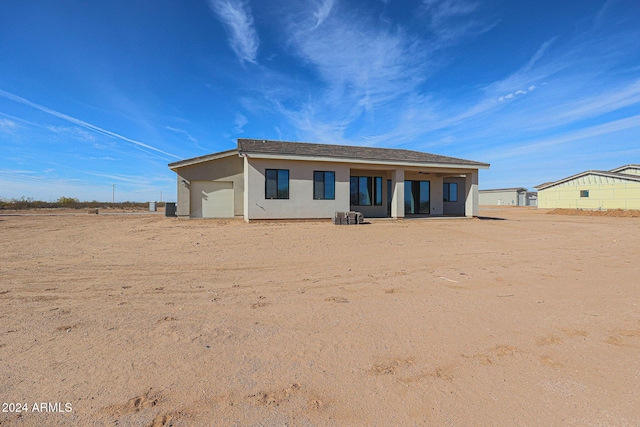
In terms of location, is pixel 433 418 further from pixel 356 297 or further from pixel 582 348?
pixel 356 297

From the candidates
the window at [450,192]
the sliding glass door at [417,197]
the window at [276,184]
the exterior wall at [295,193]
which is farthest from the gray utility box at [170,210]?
the window at [450,192]

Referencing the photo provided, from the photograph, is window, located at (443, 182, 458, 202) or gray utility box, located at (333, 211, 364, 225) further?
window, located at (443, 182, 458, 202)

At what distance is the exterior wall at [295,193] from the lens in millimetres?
14102

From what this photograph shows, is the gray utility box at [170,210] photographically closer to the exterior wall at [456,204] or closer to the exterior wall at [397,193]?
the exterior wall at [397,193]

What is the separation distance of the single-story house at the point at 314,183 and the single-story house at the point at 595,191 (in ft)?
54.1

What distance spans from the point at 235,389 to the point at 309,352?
746 mm

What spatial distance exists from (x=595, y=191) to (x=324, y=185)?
93.2 feet

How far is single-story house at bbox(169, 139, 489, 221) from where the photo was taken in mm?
14320

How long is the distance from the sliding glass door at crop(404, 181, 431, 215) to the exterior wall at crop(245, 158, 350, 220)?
5.35m

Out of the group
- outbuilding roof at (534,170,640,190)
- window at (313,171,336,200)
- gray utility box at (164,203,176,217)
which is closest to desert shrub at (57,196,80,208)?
gray utility box at (164,203,176,217)

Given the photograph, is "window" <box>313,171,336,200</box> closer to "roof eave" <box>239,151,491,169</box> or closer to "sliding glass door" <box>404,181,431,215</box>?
"roof eave" <box>239,151,491,169</box>

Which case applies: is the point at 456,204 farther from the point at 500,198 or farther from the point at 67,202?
the point at 67,202

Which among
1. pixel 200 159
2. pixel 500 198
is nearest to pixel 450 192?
pixel 200 159

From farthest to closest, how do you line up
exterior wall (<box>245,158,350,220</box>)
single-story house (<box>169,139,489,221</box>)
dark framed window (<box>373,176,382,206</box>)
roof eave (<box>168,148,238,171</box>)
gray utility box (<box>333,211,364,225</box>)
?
dark framed window (<box>373,176,382,206</box>) → roof eave (<box>168,148,238,171</box>) → single-story house (<box>169,139,489,221</box>) → exterior wall (<box>245,158,350,220</box>) → gray utility box (<box>333,211,364,225</box>)
